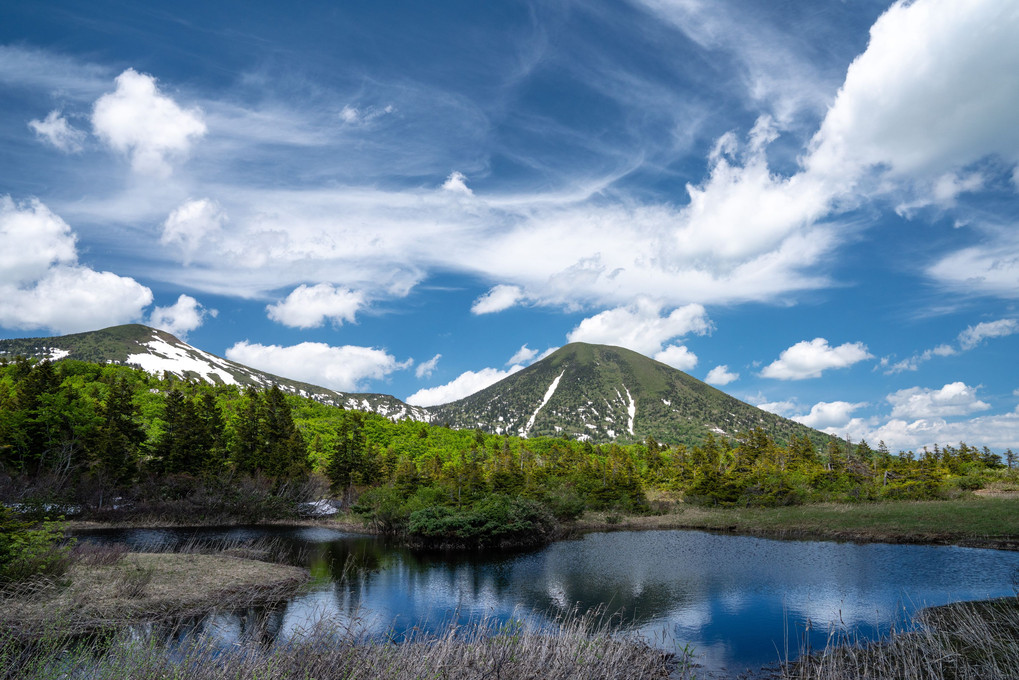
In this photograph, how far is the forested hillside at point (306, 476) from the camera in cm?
5343

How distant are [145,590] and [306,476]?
4993cm

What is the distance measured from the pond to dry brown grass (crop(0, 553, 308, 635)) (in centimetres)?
195

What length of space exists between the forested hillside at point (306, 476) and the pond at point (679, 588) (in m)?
9.95

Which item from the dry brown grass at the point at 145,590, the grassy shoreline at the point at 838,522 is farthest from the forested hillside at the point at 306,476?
the dry brown grass at the point at 145,590

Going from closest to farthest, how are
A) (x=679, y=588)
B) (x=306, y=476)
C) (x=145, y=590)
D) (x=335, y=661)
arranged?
(x=335, y=661), (x=145, y=590), (x=679, y=588), (x=306, y=476)

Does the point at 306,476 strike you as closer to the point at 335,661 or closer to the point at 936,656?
the point at 335,661

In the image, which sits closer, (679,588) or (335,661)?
(335,661)

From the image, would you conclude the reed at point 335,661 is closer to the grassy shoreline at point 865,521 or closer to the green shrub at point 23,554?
the green shrub at point 23,554

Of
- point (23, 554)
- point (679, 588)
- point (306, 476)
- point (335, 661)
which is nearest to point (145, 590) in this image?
point (23, 554)

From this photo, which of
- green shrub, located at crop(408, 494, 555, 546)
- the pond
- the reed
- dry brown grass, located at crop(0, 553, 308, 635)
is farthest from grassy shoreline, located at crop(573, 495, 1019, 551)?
the reed

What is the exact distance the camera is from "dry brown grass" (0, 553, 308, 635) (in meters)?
17.6

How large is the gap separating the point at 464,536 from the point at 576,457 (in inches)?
1871

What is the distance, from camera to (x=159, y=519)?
5784 cm

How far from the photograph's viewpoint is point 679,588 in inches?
1105
